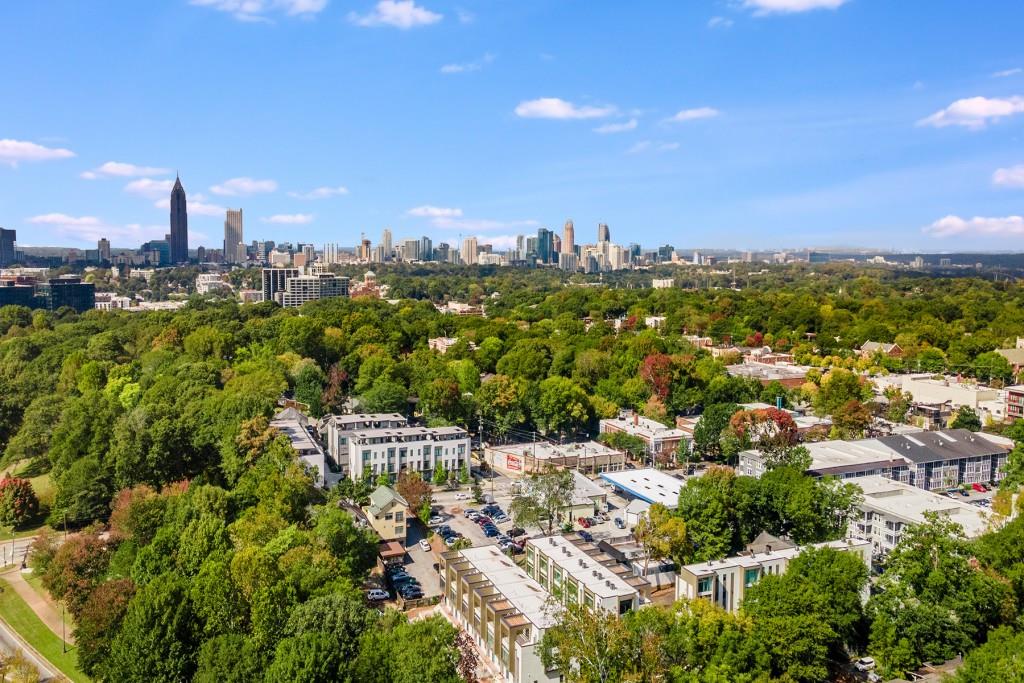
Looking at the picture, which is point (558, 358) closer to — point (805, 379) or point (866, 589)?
point (805, 379)

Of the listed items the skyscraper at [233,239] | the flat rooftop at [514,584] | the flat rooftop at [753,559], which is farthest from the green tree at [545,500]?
the skyscraper at [233,239]

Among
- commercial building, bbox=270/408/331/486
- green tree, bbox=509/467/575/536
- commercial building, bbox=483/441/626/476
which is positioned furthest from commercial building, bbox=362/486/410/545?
commercial building, bbox=483/441/626/476

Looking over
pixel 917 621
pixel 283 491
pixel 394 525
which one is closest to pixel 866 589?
pixel 917 621

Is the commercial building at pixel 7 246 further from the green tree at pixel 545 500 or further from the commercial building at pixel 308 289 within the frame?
the green tree at pixel 545 500

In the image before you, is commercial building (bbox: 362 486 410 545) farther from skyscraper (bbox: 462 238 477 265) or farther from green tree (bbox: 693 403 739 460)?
skyscraper (bbox: 462 238 477 265)

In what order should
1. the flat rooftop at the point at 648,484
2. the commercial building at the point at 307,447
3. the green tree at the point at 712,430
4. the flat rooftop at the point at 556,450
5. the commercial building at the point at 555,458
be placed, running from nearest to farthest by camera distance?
the flat rooftop at the point at 648,484 < the commercial building at the point at 307,447 < the commercial building at the point at 555,458 < the flat rooftop at the point at 556,450 < the green tree at the point at 712,430
